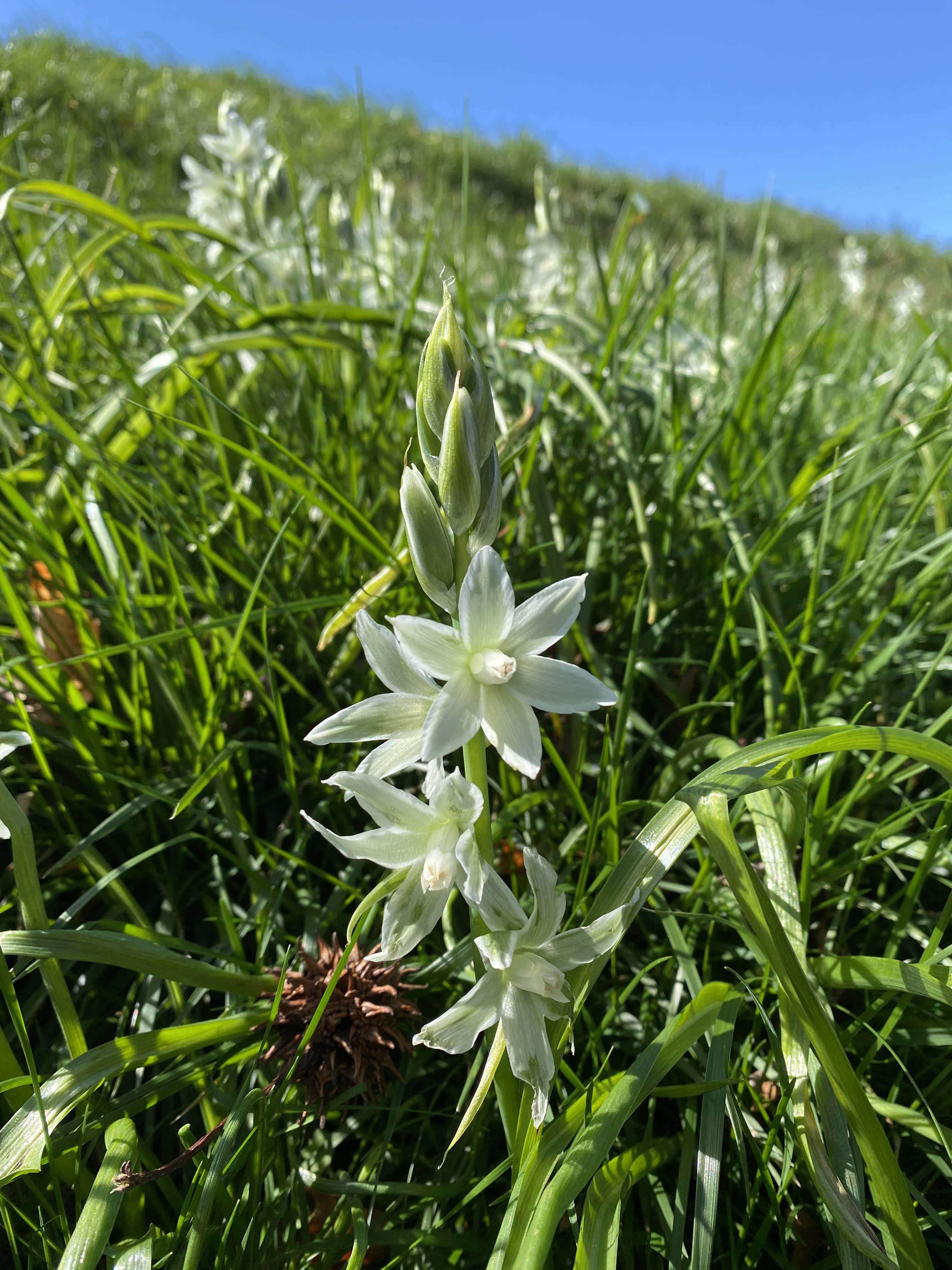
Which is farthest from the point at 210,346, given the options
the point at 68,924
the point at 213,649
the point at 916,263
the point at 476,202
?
the point at 916,263

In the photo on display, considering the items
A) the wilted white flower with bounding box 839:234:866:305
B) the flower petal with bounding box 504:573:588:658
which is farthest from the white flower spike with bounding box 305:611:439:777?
the wilted white flower with bounding box 839:234:866:305

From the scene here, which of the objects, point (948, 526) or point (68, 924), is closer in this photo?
point (68, 924)

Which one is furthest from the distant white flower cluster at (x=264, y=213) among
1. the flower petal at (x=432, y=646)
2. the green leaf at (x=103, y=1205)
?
the green leaf at (x=103, y=1205)

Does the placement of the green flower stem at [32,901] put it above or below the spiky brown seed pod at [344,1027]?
above

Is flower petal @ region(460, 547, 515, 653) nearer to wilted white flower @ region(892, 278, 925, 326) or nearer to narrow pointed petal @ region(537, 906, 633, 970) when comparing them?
narrow pointed petal @ region(537, 906, 633, 970)

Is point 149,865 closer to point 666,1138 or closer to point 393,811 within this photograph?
point 393,811

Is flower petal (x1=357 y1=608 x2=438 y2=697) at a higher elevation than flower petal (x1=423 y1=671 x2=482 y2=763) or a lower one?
higher

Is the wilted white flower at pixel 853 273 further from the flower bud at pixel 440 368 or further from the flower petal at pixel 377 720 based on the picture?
the flower petal at pixel 377 720
